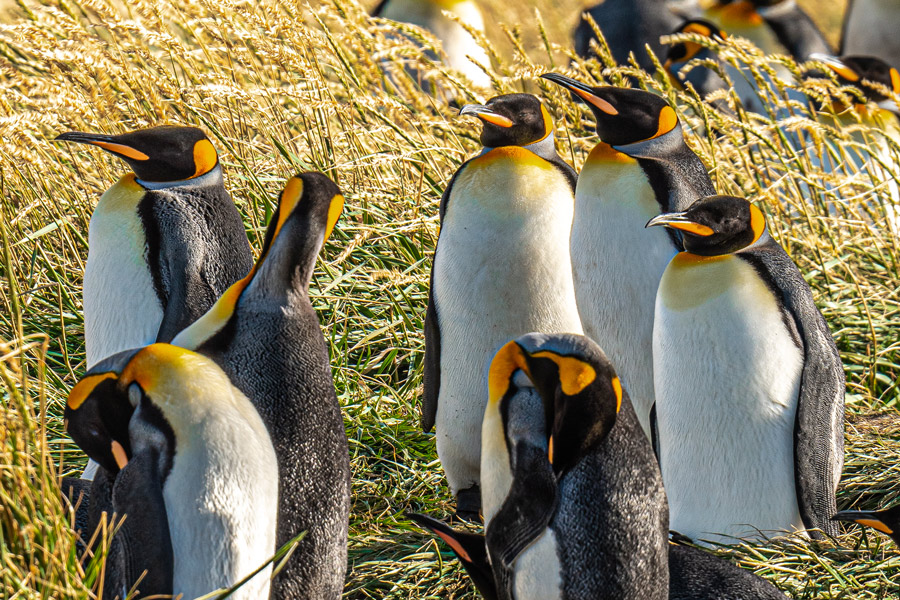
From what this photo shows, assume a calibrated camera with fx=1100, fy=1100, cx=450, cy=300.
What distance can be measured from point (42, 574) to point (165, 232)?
4.38ft

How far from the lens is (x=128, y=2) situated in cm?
425

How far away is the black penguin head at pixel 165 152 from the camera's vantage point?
2.98 meters

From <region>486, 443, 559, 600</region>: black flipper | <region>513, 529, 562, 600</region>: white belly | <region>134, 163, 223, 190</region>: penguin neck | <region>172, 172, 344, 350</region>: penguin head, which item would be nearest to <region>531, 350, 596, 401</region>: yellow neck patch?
<region>486, 443, 559, 600</region>: black flipper

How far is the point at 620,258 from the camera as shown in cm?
309

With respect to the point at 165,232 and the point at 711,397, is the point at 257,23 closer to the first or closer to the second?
the point at 165,232

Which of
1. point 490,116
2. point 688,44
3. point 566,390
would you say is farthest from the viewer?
point 688,44

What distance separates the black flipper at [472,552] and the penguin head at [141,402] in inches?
18.7

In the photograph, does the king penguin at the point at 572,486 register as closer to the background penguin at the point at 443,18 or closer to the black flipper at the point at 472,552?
the black flipper at the point at 472,552

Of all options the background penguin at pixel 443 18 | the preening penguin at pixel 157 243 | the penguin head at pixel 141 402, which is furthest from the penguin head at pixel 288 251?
the background penguin at pixel 443 18

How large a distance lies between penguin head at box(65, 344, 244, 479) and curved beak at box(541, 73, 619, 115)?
1423mm

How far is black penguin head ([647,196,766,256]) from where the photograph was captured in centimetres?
276

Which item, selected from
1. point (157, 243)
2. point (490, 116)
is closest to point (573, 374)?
point (490, 116)

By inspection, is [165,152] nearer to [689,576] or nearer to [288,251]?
[288,251]

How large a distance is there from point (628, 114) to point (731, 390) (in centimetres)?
86
